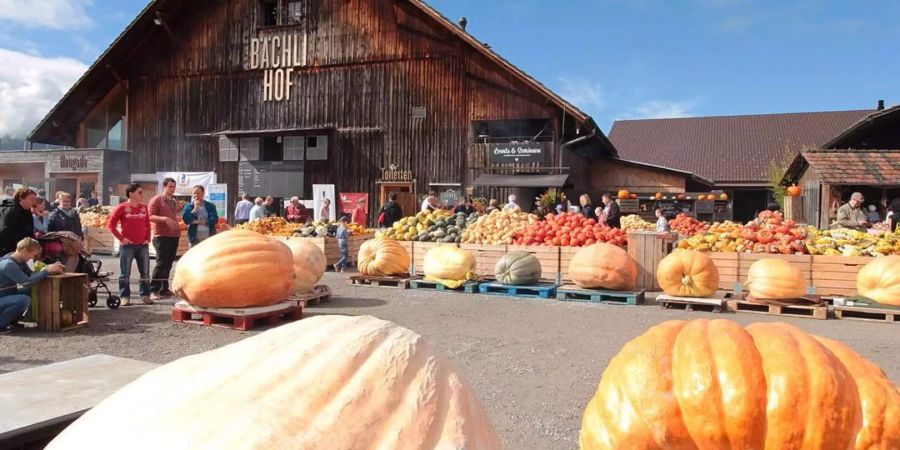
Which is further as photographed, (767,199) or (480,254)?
(767,199)

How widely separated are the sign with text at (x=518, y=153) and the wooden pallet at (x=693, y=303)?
11217 millimetres

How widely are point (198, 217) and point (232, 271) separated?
16.0 ft

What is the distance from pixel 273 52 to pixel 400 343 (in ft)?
77.0

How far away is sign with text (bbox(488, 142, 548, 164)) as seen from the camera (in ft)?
63.5

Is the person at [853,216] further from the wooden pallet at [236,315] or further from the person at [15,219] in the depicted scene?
the person at [15,219]

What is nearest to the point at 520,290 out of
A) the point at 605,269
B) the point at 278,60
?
the point at 605,269

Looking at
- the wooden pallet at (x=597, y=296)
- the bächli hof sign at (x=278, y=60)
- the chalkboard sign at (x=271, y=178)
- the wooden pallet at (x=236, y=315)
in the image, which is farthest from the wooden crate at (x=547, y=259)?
the bächli hof sign at (x=278, y=60)

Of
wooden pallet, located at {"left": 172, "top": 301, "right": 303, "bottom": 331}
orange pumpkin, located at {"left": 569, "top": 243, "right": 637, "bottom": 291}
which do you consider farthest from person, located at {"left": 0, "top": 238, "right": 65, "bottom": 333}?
orange pumpkin, located at {"left": 569, "top": 243, "right": 637, "bottom": 291}

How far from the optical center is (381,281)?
10.8m

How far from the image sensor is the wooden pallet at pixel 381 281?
1059 centimetres

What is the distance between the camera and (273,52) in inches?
898

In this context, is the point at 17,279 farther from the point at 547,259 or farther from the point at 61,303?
the point at 547,259

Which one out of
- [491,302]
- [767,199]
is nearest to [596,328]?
[491,302]

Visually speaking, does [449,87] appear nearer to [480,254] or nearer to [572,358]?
[480,254]
